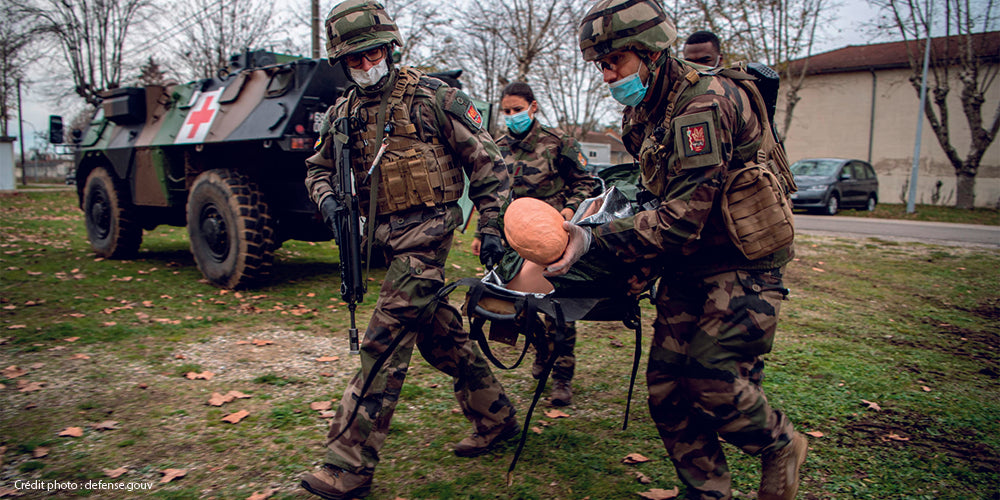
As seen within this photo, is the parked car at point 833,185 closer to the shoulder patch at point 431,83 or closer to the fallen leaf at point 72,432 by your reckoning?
the shoulder patch at point 431,83

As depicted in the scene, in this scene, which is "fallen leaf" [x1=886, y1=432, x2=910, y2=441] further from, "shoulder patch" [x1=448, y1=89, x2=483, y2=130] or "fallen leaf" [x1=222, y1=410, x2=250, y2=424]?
"fallen leaf" [x1=222, y1=410, x2=250, y2=424]

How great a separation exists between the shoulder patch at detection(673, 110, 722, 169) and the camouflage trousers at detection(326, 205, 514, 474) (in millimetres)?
1163

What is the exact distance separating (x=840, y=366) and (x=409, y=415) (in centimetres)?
299

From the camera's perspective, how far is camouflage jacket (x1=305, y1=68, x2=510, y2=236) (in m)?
3.17

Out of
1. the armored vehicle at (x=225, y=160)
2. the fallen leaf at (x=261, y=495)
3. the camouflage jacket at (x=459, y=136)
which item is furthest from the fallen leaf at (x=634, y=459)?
the armored vehicle at (x=225, y=160)

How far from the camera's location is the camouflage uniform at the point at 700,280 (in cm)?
222

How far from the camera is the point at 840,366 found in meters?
4.65

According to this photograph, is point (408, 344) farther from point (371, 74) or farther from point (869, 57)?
point (869, 57)

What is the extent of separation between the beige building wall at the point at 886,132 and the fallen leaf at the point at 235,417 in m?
29.1

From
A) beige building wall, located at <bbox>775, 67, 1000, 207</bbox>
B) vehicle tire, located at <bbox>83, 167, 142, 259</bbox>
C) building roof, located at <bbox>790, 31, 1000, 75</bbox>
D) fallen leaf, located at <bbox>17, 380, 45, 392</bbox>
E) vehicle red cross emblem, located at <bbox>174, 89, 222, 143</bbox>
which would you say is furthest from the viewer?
building roof, located at <bbox>790, 31, 1000, 75</bbox>

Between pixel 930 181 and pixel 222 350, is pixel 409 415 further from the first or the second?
pixel 930 181

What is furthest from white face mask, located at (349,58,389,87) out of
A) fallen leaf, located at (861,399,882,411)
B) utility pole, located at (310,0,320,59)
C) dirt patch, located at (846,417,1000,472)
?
utility pole, located at (310,0,320,59)

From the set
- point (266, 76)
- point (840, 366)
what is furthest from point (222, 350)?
point (840, 366)

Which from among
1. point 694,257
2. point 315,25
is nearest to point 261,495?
point 694,257
